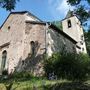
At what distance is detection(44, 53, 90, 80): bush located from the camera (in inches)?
910

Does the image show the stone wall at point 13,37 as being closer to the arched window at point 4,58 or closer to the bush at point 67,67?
the arched window at point 4,58

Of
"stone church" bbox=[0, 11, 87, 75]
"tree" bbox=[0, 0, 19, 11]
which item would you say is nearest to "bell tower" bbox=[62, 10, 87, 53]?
"stone church" bbox=[0, 11, 87, 75]

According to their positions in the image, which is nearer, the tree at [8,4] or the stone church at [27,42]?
the tree at [8,4]

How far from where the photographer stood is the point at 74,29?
42250 millimetres

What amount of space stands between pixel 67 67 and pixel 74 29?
1991 centimetres

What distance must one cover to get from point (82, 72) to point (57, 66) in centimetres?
263

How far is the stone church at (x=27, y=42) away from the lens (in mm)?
27547

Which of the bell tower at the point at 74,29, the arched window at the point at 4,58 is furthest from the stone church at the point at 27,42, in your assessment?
the bell tower at the point at 74,29

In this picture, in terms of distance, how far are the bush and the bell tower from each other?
569 inches

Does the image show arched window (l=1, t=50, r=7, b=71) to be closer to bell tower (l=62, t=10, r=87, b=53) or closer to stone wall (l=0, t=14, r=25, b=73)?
stone wall (l=0, t=14, r=25, b=73)

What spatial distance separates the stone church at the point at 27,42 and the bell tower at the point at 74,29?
710cm

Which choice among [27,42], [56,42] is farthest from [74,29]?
[27,42]

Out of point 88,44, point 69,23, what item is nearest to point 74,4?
point 69,23

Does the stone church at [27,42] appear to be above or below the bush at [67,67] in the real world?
above
